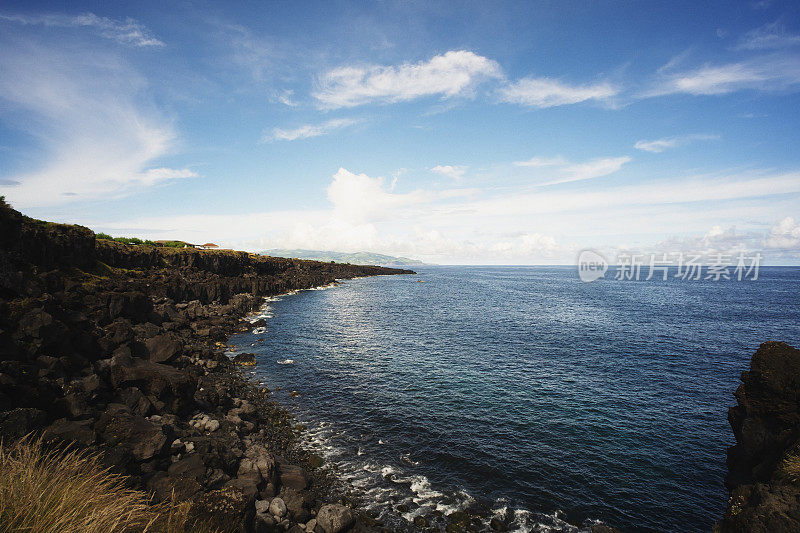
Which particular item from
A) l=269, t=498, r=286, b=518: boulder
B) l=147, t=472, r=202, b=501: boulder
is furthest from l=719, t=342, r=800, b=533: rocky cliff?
l=147, t=472, r=202, b=501: boulder

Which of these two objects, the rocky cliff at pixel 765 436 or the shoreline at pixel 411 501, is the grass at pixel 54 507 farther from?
the rocky cliff at pixel 765 436

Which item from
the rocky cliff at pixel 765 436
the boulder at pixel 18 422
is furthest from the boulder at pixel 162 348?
the rocky cliff at pixel 765 436

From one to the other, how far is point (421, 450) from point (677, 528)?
14.3 metres

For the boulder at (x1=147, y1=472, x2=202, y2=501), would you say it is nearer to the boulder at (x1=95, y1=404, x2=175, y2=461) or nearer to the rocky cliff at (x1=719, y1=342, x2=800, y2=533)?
the boulder at (x1=95, y1=404, x2=175, y2=461)

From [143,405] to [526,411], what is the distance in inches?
1131

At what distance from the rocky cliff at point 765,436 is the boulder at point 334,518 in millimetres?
16491

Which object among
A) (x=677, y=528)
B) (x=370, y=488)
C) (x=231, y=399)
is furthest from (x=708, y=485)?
(x=231, y=399)

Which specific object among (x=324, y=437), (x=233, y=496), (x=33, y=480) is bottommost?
(x=324, y=437)

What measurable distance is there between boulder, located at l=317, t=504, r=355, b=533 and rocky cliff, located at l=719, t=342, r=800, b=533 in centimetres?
1649

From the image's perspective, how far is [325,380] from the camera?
35594 mm

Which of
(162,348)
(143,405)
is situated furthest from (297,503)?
(162,348)

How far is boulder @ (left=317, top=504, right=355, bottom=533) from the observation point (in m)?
15.2

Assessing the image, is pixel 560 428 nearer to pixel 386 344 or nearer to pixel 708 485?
pixel 708 485

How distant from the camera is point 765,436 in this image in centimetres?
1897
